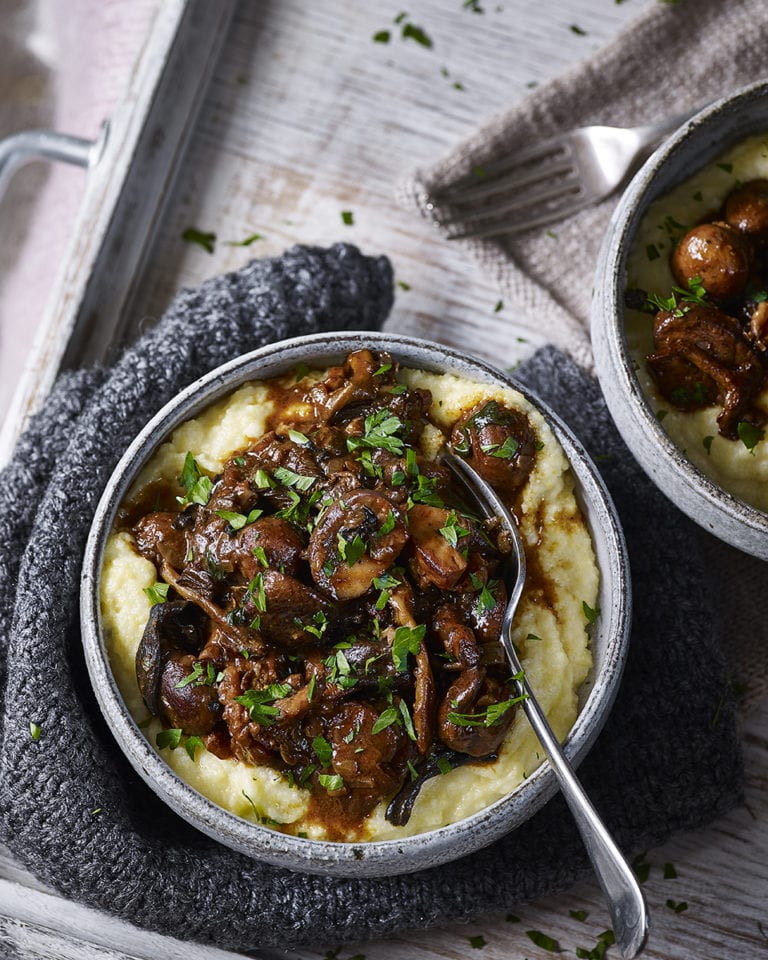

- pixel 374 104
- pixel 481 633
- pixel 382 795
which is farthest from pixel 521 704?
pixel 374 104

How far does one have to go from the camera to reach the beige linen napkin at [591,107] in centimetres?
396

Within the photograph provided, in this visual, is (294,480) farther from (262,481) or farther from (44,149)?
(44,149)

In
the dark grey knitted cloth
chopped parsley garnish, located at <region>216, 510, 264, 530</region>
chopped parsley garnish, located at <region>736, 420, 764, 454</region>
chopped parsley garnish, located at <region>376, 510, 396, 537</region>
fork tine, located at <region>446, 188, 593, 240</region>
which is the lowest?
the dark grey knitted cloth

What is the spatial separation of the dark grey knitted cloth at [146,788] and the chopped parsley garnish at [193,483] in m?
0.42

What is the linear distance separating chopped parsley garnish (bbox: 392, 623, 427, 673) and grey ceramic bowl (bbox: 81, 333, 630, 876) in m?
0.46

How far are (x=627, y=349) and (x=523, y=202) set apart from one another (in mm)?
994

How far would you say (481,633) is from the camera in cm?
292

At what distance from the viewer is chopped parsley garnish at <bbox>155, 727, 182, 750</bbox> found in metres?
2.95

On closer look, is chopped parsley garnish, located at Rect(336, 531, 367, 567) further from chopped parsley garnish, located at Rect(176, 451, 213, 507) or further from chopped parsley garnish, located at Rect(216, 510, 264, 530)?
chopped parsley garnish, located at Rect(176, 451, 213, 507)

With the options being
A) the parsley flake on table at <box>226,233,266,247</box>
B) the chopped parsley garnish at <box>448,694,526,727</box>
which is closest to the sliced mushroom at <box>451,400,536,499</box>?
the chopped parsley garnish at <box>448,694,526,727</box>

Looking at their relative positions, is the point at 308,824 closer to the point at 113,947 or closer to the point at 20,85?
the point at 113,947

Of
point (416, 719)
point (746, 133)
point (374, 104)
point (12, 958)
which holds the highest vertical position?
point (746, 133)

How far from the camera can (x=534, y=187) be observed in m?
3.95

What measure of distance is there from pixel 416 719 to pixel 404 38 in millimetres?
2730
